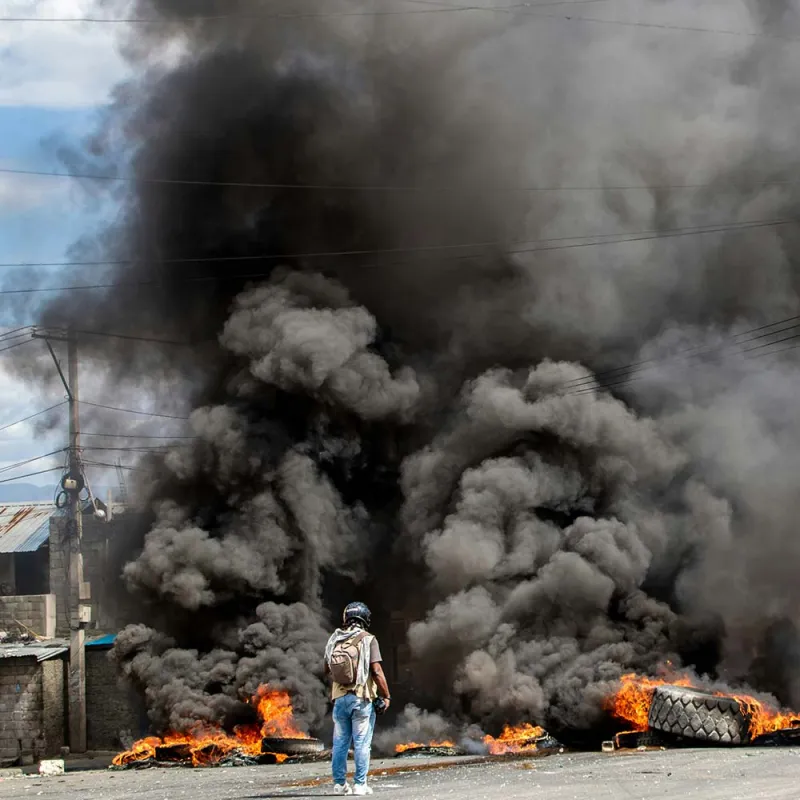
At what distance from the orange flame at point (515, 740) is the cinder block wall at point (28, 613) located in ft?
80.9

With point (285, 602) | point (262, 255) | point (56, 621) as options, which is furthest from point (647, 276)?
point (56, 621)

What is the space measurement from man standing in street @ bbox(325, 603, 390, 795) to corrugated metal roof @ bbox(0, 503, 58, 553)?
3869 centimetres

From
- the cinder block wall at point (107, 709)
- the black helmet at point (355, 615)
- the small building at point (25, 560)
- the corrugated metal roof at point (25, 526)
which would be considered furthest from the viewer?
the corrugated metal roof at point (25, 526)

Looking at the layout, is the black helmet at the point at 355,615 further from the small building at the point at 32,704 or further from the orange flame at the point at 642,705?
the small building at the point at 32,704

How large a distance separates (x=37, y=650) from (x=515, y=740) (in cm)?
2018

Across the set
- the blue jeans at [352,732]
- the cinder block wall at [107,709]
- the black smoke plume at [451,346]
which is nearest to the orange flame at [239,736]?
the black smoke plume at [451,346]

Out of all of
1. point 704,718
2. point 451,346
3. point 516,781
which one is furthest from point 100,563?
point 516,781

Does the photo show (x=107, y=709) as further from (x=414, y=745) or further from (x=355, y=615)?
(x=355, y=615)

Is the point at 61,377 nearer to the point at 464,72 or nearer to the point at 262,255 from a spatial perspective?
the point at 262,255

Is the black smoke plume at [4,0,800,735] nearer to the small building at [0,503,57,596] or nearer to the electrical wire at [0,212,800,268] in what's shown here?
the electrical wire at [0,212,800,268]

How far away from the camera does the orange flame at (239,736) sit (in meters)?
25.3

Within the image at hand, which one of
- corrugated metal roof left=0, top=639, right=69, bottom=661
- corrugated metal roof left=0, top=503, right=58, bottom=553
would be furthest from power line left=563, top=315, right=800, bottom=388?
corrugated metal roof left=0, top=503, right=58, bottom=553

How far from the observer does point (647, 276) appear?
2988 centimetres

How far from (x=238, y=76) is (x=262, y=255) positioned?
4340mm
